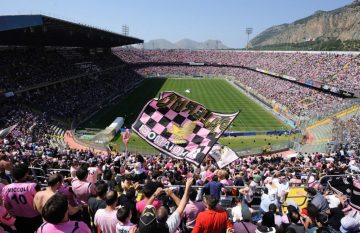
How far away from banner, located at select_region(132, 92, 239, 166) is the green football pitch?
83.2ft

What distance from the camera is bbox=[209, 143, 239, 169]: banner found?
16722 millimetres

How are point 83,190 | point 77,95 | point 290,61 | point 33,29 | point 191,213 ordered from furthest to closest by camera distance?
point 290,61 < point 77,95 < point 33,29 < point 83,190 < point 191,213

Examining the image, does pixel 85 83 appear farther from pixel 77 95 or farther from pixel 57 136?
pixel 57 136

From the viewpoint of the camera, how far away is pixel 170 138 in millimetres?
12375

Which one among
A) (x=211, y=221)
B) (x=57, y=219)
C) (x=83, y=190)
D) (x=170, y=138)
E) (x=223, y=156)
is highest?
(x=57, y=219)

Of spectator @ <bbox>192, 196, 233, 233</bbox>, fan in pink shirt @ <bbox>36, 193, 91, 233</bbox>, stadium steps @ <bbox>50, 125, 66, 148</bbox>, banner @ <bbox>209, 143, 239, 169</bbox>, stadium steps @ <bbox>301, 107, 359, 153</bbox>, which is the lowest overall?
stadium steps @ <bbox>50, 125, 66, 148</bbox>

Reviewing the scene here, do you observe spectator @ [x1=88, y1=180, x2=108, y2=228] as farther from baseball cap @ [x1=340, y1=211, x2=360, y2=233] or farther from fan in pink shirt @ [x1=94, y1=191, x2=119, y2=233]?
baseball cap @ [x1=340, y1=211, x2=360, y2=233]

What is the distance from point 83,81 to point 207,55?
199 feet

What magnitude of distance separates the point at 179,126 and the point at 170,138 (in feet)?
1.91

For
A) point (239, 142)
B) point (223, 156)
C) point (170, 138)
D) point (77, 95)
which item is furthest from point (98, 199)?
point (77, 95)

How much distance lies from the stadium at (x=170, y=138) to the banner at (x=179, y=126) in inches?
1.7

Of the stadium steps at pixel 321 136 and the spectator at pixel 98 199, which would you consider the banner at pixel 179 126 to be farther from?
the stadium steps at pixel 321 136

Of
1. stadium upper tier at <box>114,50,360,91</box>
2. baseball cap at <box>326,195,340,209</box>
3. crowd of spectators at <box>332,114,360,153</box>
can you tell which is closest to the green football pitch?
crowd of spectators at <box>332,114,360,153</box>

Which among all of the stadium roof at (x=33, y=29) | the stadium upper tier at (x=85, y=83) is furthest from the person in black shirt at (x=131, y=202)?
the stadium upper tier at (x=85, y=83)
